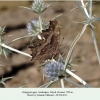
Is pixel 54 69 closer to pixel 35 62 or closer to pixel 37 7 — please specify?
pixel 37 7

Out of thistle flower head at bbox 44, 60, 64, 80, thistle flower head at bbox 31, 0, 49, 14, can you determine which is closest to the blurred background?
thistle flower head at bbox 31, 0, 49, 14

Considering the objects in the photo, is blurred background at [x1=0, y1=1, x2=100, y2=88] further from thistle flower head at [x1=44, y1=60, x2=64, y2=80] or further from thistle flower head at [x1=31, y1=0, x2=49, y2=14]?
thistle flower head at [x1=44, y1=60, x2=64, y2=80]

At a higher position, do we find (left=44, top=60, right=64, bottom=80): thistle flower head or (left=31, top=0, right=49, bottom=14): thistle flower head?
(left=31, top=0, right=49, bottom=14): thistle flower head

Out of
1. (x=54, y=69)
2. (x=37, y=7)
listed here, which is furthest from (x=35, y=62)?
(x=54, y=69)

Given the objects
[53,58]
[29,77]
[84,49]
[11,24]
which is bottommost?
[53,58]
